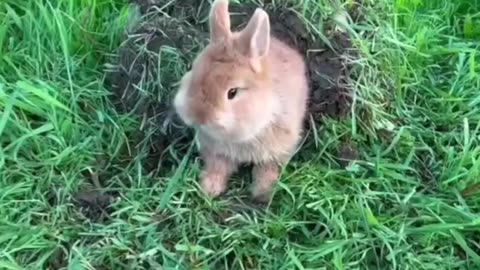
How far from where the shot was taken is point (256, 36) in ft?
11.6

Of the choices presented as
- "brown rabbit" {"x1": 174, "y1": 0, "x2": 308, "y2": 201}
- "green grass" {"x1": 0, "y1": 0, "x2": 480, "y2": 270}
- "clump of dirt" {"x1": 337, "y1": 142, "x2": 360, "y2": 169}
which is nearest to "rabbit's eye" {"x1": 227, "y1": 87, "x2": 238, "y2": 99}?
"brown rabbit" {"x1": 174, "y1": 0, "x2": 308, "y2": 201}

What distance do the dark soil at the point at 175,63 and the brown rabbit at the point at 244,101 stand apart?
0.16 m

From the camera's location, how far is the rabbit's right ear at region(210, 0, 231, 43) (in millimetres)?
3588

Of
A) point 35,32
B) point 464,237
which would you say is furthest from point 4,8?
point 464,237

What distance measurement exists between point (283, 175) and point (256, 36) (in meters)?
0.60

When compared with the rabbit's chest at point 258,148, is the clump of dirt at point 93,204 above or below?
below

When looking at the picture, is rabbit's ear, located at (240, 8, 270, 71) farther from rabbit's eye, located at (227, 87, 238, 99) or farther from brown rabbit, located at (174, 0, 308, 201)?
rabbit's eye, located at (227, 87, 238, 99)

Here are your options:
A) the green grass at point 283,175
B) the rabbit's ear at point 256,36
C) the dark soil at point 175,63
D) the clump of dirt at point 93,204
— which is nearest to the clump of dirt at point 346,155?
the green grass at point 283,175

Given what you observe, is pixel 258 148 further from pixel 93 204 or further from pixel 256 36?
pixel 93 204

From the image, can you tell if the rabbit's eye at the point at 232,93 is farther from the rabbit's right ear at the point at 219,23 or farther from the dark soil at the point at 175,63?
the dark soil at the point at 175,63

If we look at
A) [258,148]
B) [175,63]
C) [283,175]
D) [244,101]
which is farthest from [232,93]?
[175,63]

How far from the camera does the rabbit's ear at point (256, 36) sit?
11.6 feet

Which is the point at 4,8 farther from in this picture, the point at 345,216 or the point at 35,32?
the point at 345,216

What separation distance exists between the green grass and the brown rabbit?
0.08 metres
